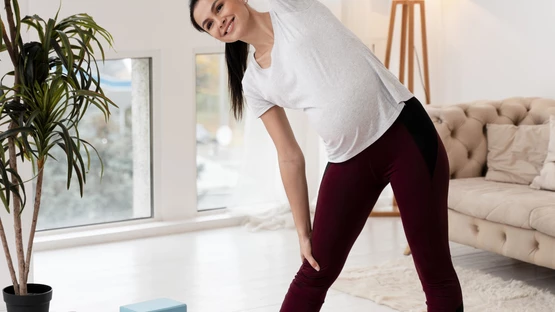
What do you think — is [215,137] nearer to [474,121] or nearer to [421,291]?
[474,121]

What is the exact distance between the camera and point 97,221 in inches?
184

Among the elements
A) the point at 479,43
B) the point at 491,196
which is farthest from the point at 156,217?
the point at 479,43

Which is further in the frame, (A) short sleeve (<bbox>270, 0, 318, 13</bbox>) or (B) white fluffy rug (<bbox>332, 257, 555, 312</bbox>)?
(B) white fluffy rug (<bbox>332, 257, 555, 312</bbox>)

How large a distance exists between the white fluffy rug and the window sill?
4.09 ft

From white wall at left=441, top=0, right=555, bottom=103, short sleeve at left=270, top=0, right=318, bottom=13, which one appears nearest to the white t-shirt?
short sleeve at left=270, top=0, right=318, bottom=13

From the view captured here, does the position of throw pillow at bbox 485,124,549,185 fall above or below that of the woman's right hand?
above

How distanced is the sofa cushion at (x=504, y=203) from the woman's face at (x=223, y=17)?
186 centimetres

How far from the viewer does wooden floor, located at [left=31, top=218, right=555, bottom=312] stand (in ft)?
11.4

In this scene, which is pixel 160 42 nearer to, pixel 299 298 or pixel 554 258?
pixel 554 258

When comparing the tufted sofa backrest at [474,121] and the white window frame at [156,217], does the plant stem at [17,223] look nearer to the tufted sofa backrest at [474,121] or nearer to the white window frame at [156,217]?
the white window frame at [156,217]

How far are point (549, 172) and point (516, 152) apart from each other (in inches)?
10.8

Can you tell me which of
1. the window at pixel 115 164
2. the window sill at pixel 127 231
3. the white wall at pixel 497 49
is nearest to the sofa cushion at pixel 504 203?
the white wall at pixel 497 49

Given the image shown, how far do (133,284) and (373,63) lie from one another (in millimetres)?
2099

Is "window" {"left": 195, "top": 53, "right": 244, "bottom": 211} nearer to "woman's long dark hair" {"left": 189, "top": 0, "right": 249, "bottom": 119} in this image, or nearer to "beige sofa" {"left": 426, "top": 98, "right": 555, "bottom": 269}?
"beige sofa" {"left": 426, "top": 98, "right": 555, "bottom": 269}
